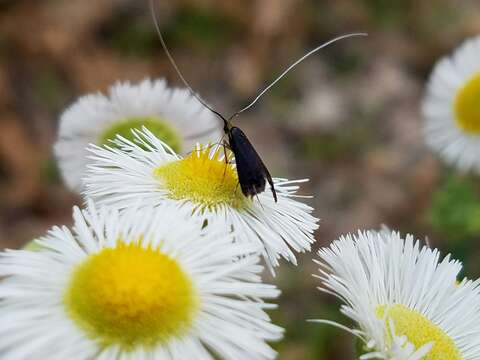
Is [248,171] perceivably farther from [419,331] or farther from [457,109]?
[457,109]

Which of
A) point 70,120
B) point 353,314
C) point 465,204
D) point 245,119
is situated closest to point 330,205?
point 245,119

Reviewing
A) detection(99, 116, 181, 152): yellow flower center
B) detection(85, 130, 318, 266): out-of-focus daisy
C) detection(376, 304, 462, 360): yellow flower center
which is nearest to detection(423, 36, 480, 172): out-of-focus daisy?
detection(99, 116, 181, 152): yellow flower center

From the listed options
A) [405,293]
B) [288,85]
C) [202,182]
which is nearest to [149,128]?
[202,182]

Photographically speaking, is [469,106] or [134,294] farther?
[469,106]

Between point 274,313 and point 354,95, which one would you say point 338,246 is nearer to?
point 274,313

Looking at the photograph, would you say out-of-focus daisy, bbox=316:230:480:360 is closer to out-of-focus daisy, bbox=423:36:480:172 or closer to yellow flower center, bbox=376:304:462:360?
yellow flower center, bbox=376:304:462:360

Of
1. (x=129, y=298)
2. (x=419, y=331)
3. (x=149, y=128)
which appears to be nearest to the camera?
(x=129, y=298)

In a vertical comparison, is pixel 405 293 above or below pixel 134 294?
above
